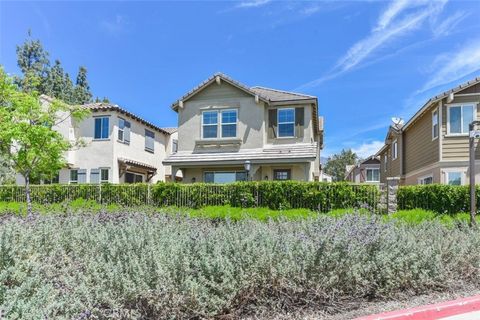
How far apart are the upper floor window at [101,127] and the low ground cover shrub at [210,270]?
58.7ft

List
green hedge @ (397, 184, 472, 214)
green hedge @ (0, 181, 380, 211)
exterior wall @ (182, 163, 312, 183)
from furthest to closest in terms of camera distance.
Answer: exterior wall @ (182, 163, 312, 183)
green hedge @ (0, 181, 380, 211)
green hedge @ (397, 184, 472, 214)

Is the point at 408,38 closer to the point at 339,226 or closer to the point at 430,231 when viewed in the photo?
the point at 430,231

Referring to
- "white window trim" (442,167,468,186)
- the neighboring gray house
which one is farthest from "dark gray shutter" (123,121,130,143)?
the neighboring gray house

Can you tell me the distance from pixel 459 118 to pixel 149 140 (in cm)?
2019

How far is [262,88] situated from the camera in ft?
71.7

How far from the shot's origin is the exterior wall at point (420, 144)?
55.3ft

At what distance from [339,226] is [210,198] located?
911 cm

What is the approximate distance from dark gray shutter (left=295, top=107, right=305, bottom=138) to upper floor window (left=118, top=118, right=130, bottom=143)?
11.4 meters

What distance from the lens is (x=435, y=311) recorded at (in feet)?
14.8

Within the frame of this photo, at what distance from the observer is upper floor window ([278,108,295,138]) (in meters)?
19.5

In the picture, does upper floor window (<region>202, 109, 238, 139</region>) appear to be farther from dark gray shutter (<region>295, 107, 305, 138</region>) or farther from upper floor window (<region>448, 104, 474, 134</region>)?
upper floor window (<region>448, 104, 474, 134</region>)

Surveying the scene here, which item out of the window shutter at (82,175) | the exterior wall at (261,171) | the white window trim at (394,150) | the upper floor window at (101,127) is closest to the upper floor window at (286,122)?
the exterior wall at (261,171)

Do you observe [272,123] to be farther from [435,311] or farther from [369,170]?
[369,170]

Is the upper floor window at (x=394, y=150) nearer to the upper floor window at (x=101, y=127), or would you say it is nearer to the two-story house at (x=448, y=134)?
the two-story house at (x=448, y=134)
